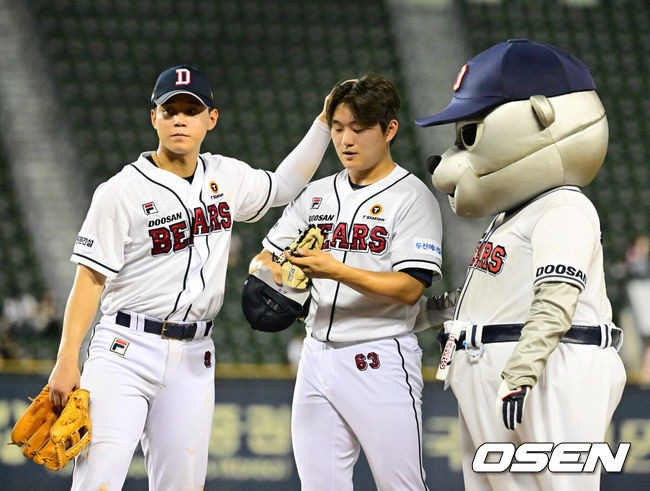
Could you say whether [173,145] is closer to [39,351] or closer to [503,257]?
[503,257]

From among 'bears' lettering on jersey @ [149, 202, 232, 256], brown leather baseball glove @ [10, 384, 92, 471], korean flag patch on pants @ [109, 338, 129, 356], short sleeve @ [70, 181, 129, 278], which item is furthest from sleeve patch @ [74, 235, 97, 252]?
brown leather baseball glove @ [10, 384, 92, 471]

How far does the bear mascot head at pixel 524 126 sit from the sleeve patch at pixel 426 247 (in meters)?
0.20

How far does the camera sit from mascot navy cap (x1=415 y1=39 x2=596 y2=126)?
8.64 feet

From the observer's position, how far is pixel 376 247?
290 cm

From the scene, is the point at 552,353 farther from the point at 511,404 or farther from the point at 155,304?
the point at 155,304

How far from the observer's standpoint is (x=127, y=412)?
2.73 metres

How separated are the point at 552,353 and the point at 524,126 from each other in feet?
2.20

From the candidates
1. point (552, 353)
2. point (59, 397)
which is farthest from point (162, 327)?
point (552, 353)

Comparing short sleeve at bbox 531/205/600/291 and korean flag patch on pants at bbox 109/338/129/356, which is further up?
short sleeve at bbox 531/205/600/291

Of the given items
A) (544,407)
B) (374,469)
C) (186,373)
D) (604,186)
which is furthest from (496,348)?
(604,186)

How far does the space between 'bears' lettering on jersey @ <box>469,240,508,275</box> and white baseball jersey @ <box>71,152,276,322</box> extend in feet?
2.86

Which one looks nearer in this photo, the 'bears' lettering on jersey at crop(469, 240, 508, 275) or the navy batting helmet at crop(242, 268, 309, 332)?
the 'bears' lettering on jersey at crop(469, 240, 508, 275)

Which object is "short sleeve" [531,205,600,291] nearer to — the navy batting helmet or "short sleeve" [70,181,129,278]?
the navy batting helmet

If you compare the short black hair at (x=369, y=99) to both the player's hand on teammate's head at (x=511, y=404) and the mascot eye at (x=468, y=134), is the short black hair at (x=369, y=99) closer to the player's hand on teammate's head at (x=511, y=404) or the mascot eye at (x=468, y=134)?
the mascot eye at (x=468, y=134)
